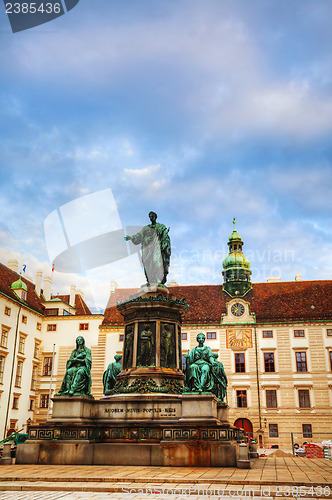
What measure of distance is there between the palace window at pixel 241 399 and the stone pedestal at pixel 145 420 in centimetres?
3193

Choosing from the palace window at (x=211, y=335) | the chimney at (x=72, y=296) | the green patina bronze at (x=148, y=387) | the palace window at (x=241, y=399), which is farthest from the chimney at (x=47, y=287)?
the green patina bronze at (x=148, y=387)

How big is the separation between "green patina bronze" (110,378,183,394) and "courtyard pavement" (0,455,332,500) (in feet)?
10.1

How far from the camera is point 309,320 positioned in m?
48.0

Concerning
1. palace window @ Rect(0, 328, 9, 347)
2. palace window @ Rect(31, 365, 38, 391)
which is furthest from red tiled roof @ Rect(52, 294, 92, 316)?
palace window @ Rect(0, 328, 9, 347)

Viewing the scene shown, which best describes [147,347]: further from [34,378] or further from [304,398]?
[34,378]

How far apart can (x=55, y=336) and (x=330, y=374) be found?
2759 cm

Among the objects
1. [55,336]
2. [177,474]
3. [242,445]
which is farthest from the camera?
[55,336]

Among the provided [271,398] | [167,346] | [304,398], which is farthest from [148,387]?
[304,398]

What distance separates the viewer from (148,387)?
15055mm

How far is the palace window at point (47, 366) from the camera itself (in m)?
49.5

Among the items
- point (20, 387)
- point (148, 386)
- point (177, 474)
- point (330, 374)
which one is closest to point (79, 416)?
point (148, 386)

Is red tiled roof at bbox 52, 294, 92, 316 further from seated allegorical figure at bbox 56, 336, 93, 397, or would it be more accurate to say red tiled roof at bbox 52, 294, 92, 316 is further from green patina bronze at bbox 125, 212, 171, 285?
seated allegorical figure at bbox 56, 336, 93, 397

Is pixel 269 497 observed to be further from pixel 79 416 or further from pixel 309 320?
pixel 309 320

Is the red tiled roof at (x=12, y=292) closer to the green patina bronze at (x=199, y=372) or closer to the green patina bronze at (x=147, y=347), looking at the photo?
the green patina bronze at (x=147, y=347)
